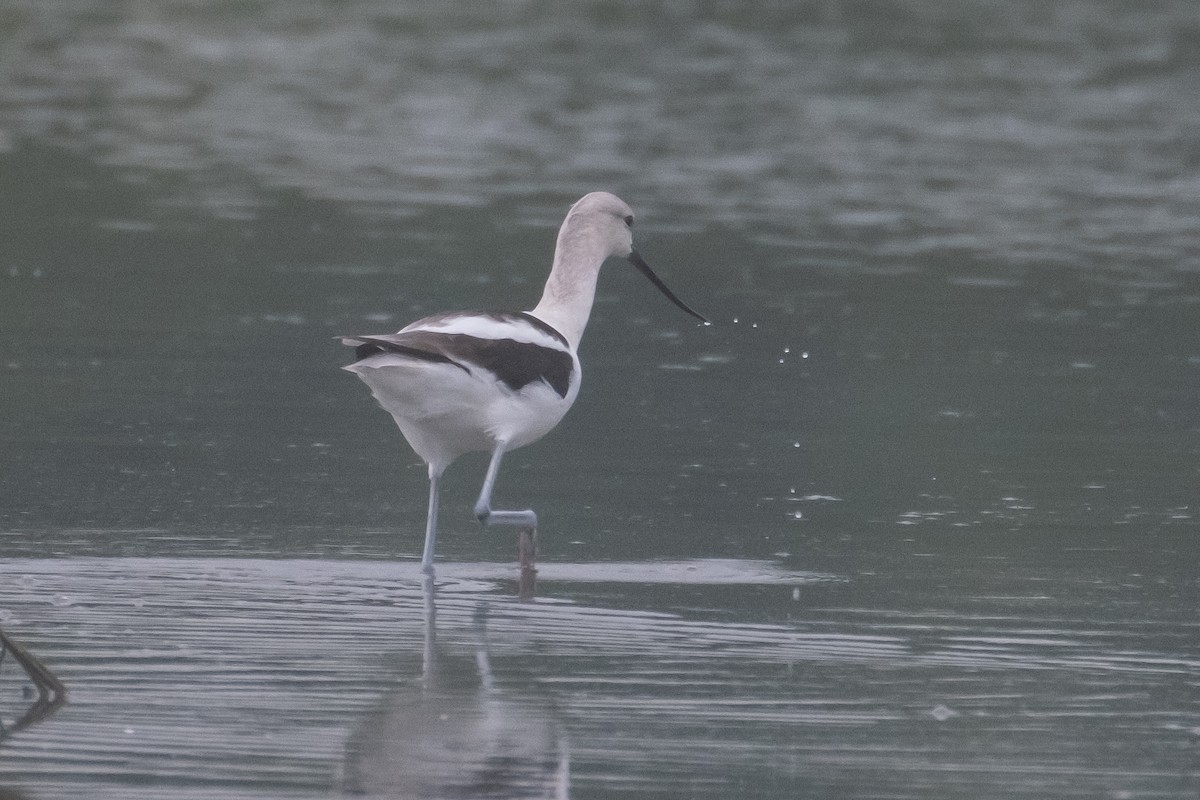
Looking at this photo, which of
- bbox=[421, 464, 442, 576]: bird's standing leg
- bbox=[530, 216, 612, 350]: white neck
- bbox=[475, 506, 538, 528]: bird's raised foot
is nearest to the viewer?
bbox=[421, 464, 442, 576]: bird's standing leg

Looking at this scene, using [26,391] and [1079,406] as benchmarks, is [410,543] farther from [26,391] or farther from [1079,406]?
[1079,406]

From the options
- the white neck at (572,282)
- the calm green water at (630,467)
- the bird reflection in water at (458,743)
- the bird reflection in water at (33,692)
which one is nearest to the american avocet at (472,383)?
the white neck at (572,282)

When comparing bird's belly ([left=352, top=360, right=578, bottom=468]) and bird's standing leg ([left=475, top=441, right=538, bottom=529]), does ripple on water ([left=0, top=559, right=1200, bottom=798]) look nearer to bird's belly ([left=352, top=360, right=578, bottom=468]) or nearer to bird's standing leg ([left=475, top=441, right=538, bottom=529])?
bird's standing leg ([left=475, top=441, right=538, bottom=529])

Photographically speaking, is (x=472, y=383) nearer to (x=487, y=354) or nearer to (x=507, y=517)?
(x=487, y=354)

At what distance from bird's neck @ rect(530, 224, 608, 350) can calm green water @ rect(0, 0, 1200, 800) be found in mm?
860

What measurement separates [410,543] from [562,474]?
1618 millimetres

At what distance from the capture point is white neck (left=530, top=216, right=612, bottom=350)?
1037 centimetres

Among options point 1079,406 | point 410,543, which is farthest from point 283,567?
point 1079,406

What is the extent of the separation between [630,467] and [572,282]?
54.9 inches

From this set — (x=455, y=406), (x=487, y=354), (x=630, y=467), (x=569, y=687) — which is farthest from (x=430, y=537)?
(x=630, y=467)

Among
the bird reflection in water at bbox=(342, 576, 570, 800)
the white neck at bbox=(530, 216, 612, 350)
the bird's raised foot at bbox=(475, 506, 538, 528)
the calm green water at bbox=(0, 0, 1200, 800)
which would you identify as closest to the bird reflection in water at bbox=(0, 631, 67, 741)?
the calm green water at bbox=(0, 0, 1200, 800)

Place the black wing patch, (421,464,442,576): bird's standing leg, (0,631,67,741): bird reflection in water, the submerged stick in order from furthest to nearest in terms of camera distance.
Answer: (421,464,442,576): bird's standing leg → the submerged stick → the black wing patch → (0,631,67,741): bird reflection in water

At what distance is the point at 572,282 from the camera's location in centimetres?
1048

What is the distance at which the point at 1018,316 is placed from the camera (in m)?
16.3
